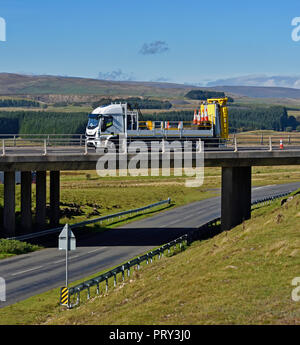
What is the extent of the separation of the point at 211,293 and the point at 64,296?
335 inches

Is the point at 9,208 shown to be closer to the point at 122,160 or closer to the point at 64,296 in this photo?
the point at 122,160

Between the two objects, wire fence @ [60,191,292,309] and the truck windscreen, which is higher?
the truck windscreen

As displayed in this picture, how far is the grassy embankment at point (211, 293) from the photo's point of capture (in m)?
19.0

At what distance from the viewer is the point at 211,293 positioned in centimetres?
2166

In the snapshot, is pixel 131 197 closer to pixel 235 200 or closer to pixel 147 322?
pixel 235 200

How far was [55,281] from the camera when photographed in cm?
3403

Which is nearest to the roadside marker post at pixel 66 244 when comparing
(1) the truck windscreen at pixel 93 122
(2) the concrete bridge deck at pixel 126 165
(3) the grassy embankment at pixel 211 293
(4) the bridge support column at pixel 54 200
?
(3) the grassy embankment at pixel 211 293

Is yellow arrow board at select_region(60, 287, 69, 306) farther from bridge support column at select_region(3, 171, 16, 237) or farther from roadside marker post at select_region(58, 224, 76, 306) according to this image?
bridge support column at select_region(3, 171, 16, 237)

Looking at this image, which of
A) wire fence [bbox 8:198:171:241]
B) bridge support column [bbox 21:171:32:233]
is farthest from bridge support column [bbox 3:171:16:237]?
bridge support column [bbox 21:171:32:233]

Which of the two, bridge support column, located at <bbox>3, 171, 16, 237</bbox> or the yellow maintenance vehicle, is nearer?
bridge support column, located at <bbox>3, 171, 16, 237</bbox>

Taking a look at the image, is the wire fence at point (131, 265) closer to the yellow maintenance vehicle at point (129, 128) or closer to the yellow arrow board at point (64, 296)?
the yellow arrow board at point (64, 296)

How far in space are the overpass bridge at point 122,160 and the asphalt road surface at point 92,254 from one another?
4.61m

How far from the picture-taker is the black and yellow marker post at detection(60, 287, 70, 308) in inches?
1087

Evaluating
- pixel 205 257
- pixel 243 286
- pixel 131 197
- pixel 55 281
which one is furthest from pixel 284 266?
pixel 131 197
